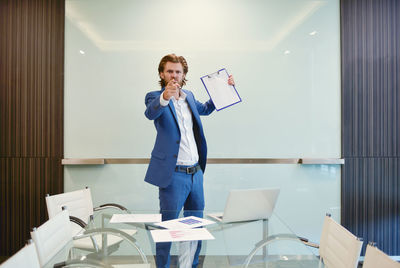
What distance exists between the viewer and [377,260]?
1596 mm

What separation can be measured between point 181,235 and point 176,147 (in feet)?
3.56

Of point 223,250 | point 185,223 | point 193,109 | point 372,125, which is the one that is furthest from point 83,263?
point 372,125

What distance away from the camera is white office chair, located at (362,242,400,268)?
1.49m

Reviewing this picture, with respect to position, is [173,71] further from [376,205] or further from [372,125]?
[376,205]

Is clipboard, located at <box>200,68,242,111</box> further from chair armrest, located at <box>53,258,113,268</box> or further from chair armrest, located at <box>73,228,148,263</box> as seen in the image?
chair armrest, located at <box>53,258,113,268</box>

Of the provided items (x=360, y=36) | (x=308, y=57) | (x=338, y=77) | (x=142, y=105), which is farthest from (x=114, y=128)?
(x=360, y=36)

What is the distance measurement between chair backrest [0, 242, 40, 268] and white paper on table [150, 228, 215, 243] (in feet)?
2.17

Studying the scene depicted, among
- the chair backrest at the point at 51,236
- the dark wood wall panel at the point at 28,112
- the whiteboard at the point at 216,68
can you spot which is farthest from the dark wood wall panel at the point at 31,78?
the chair backrest at the point at 51,236

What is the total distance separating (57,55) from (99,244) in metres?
3.09

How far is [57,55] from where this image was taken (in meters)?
4.50

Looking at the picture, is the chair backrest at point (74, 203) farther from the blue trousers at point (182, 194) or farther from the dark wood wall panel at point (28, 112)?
the dark wood wall panel at point (28, 112)

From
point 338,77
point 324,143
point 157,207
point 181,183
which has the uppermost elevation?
point 338,77

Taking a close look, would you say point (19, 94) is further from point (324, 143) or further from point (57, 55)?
point (324, 143)

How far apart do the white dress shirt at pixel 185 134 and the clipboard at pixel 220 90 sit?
0.24m
